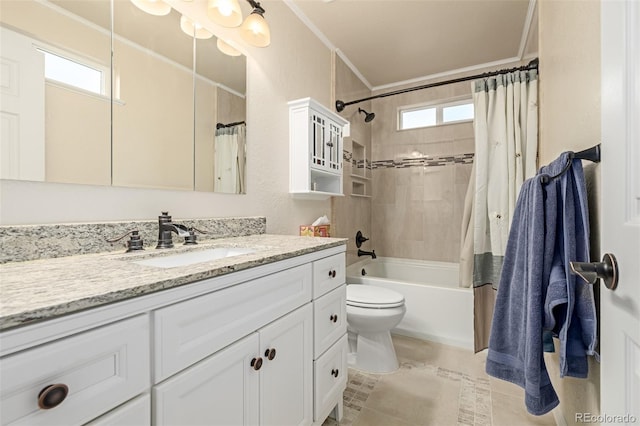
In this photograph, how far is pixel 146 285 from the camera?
57 cm

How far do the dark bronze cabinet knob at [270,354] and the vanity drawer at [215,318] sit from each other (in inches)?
3.8

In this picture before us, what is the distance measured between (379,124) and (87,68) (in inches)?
115

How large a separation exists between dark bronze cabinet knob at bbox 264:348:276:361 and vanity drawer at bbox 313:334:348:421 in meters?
0.31

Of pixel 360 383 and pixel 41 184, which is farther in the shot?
pixel 360 383

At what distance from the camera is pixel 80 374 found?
0.48m

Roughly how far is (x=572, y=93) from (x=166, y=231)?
Result: 5.65ft

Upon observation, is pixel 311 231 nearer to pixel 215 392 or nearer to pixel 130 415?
pixel 215 392

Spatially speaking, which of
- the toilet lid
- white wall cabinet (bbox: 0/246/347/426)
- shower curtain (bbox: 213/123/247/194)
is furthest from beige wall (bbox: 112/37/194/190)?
the toilet lid

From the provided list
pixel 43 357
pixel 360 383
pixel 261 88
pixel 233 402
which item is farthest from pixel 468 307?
pixel 43 357

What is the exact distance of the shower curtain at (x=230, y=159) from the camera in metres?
1.43

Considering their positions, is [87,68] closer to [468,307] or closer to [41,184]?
[41,184]

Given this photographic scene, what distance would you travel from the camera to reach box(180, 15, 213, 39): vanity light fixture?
129cm

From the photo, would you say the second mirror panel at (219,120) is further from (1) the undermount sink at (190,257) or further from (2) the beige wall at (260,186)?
(1) the undermount sink at (190,257)

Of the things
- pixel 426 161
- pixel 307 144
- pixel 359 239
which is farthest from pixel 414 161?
pixel 307 144
